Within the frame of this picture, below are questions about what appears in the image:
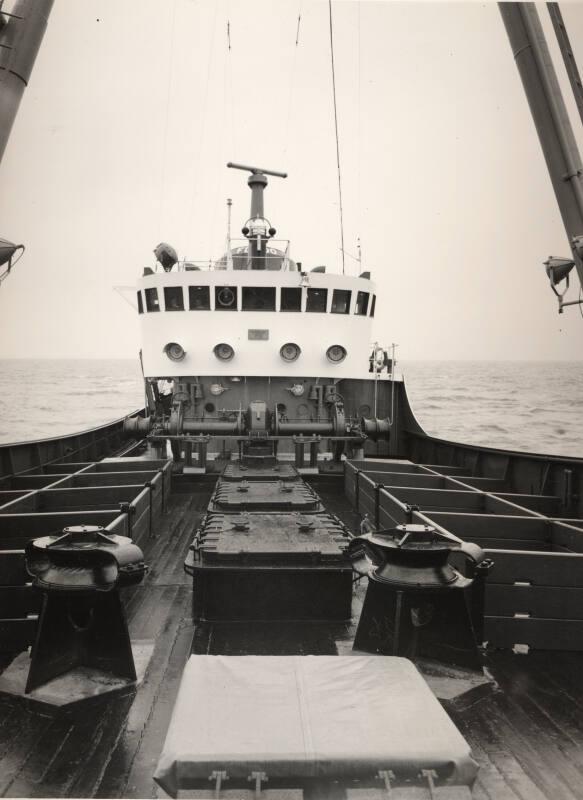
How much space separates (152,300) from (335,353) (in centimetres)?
459

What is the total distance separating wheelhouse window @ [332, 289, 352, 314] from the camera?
43.9 ft

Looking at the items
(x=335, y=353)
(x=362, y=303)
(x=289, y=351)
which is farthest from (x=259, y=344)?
(x=362, y=303)

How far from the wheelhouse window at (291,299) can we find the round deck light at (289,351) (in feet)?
3.06

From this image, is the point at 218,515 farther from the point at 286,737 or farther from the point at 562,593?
the point at 286,737

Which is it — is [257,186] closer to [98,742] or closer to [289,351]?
[289,351]

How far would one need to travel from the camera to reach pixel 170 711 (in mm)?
3553

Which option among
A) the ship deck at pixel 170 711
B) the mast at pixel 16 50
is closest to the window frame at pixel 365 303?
the mast at pixel 16 50

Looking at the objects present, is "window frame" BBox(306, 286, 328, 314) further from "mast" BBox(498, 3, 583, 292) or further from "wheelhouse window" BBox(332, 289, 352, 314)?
"mast" BBox(498, 3, 583, 292)

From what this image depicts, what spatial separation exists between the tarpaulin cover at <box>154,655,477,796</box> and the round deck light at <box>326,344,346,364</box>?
33.7ft

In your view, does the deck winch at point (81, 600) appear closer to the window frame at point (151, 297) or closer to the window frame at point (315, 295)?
the window frame at point (315, 295)

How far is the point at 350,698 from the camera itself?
2.59 metres

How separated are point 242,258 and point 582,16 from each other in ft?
30.1

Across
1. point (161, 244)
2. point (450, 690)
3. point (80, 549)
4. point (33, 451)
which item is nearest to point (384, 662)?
point (450, 690)

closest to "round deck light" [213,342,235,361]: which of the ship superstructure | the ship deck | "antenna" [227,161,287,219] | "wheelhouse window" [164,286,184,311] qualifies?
the ship superstructure
